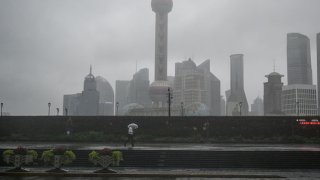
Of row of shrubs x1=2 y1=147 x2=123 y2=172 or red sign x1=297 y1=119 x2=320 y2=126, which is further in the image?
red sign x1=297 y1=119 x2=320 y2=126

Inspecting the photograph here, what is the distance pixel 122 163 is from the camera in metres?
23.2

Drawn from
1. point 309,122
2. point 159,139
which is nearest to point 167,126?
point 159,139

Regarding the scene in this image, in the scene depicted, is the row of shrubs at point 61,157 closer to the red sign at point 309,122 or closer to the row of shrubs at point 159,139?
the row of shrubs at point 159,139

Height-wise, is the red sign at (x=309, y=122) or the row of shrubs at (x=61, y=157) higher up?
the red sign at (x=309, y=122)

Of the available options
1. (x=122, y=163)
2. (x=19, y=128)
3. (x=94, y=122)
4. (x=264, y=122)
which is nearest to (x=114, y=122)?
(x=94, y=122)

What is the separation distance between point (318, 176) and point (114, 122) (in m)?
31.0

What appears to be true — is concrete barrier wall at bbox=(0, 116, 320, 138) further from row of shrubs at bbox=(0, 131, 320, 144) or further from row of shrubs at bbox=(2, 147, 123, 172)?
row of shrubs at bbox=(2, 147, 123, 172)

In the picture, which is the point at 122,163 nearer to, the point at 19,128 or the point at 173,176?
the point at 173,176

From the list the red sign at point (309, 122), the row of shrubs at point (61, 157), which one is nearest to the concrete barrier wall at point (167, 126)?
the red sign at point (309, 122)

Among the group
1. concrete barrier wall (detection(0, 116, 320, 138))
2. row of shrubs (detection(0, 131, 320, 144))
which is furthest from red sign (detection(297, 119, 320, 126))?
row of shrubs (detection(0, 131, 320, 144))

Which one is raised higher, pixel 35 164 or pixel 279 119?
pixel 279 119

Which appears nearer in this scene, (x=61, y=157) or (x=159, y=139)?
(x=61, y=157)

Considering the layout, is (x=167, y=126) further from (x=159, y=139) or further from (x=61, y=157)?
(x=61, y=157)

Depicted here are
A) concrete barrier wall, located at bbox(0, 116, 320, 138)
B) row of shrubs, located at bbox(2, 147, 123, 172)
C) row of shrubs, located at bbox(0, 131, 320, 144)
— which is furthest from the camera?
concrete barrier wall, located at bbox(0, 116, 320, 138)
